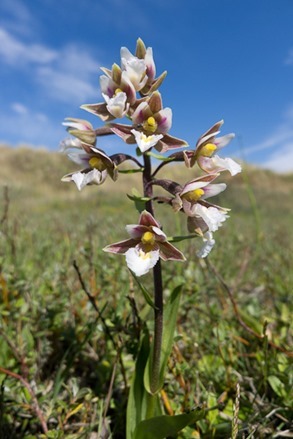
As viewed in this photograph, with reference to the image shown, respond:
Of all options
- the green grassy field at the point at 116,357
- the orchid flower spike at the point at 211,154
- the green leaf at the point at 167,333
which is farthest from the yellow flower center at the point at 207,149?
the green grassy field at the point at 116,357

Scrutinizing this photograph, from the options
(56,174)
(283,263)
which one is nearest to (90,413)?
(283,263)

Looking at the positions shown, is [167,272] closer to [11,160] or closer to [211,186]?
[211,186]

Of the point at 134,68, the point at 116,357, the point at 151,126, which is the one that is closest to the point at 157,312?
the point at 116,357

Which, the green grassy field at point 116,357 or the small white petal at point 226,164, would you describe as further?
the green grassy field at point 116,357

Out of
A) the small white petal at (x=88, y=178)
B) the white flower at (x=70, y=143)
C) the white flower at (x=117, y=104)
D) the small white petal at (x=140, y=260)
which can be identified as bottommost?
the small white petal at (x=140, y=260)

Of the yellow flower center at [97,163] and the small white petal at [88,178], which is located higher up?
the yellow flower center at [97,163]

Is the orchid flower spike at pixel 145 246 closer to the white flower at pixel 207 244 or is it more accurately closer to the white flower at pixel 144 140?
the white flower at pixel 207 244

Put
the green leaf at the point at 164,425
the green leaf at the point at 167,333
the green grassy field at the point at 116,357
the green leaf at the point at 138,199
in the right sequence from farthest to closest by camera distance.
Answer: the green grassy field at the point at 116,357 < the green leaf at the point at 167,333 < the green leaf at the point at 138,199 < the green leaf at the point at 164,425

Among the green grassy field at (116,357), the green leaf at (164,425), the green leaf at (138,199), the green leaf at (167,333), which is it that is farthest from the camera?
the green grassy field at (116,357)
